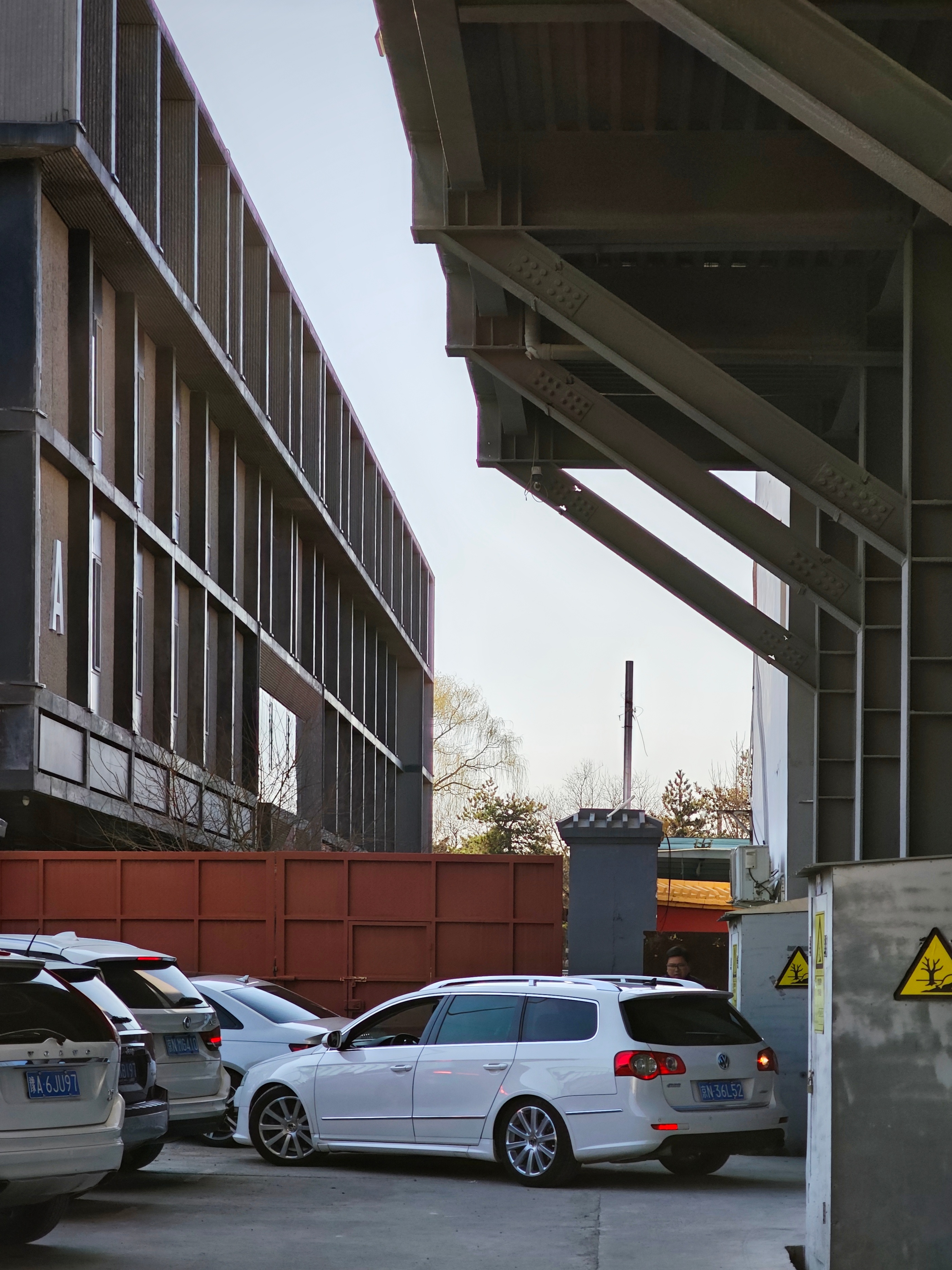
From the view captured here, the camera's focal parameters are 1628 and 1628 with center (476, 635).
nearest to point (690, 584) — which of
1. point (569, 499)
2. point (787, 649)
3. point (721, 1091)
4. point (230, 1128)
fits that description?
point (787, 649)

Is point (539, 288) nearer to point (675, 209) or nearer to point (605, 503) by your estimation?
point (675, 209)

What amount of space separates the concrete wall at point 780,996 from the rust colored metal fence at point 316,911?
402 centimetres

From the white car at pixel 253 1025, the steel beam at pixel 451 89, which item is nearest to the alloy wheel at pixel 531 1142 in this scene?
the white car at pixel 253 1025

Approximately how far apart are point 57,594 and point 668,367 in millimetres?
13951

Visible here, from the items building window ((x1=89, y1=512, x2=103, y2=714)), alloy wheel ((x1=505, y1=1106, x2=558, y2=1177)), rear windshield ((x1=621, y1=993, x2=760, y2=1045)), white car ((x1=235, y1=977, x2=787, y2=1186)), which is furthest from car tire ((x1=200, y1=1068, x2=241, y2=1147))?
building window ((x1=89, y1=512, x2=103, y2=714))

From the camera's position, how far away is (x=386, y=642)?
198 feet

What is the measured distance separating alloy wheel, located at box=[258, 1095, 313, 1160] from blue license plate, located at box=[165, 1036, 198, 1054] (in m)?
1.56

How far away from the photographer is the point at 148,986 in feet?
36.6

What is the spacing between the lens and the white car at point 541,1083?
1090cm

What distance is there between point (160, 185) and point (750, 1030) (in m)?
21.8

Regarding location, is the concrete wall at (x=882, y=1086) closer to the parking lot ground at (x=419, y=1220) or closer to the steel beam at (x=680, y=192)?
the parking lot ground at (x=419, y=1220)

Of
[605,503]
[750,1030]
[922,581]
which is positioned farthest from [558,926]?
[922,581]

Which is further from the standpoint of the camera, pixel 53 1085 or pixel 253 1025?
pixel 253 1025

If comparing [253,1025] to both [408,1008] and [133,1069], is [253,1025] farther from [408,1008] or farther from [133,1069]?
[133,1069]
